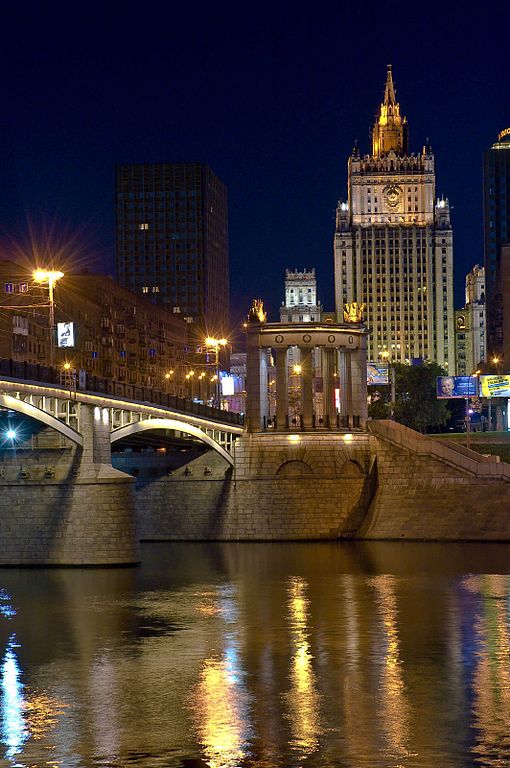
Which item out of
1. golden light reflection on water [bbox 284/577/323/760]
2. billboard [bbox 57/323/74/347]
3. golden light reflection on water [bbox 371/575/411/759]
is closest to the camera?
golden light reflection on water [bbox 371/575/411/759]

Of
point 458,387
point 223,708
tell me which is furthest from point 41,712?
point 458,387

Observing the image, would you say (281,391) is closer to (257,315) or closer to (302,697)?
(257,315)

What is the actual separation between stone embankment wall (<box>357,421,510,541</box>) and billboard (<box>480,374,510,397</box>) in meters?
38.9

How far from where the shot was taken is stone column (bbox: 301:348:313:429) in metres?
98.8

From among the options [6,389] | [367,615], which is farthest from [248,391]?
[367,615]

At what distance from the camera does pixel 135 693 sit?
38656 millimetres

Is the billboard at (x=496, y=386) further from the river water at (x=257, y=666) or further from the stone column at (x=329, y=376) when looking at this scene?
the river water at (x=257, y=666)

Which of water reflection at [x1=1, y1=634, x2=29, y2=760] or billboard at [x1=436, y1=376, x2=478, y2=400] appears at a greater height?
billboard at [x1=436, y1=376, x2=478, y2=400]

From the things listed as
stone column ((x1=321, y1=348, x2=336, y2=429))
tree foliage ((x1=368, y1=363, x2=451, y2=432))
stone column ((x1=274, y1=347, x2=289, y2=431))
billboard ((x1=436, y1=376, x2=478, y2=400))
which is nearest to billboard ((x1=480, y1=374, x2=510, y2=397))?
billboard ((x1=436, y1=376, x2=478, y2=400))

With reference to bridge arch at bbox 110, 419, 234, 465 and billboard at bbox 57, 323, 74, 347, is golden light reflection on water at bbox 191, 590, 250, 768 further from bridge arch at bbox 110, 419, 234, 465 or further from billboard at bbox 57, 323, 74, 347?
bridge arch at bbox 110, 419, 234, 465

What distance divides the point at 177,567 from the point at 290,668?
34.3 meters

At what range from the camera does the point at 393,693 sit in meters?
37.9

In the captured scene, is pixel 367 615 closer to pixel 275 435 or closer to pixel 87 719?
pixel 87 719

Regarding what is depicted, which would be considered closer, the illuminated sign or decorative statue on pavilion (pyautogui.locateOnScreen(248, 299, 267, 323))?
decorative statue on pavilion (pyautogui.locateOnScreen(248, 299, 267, 323))
